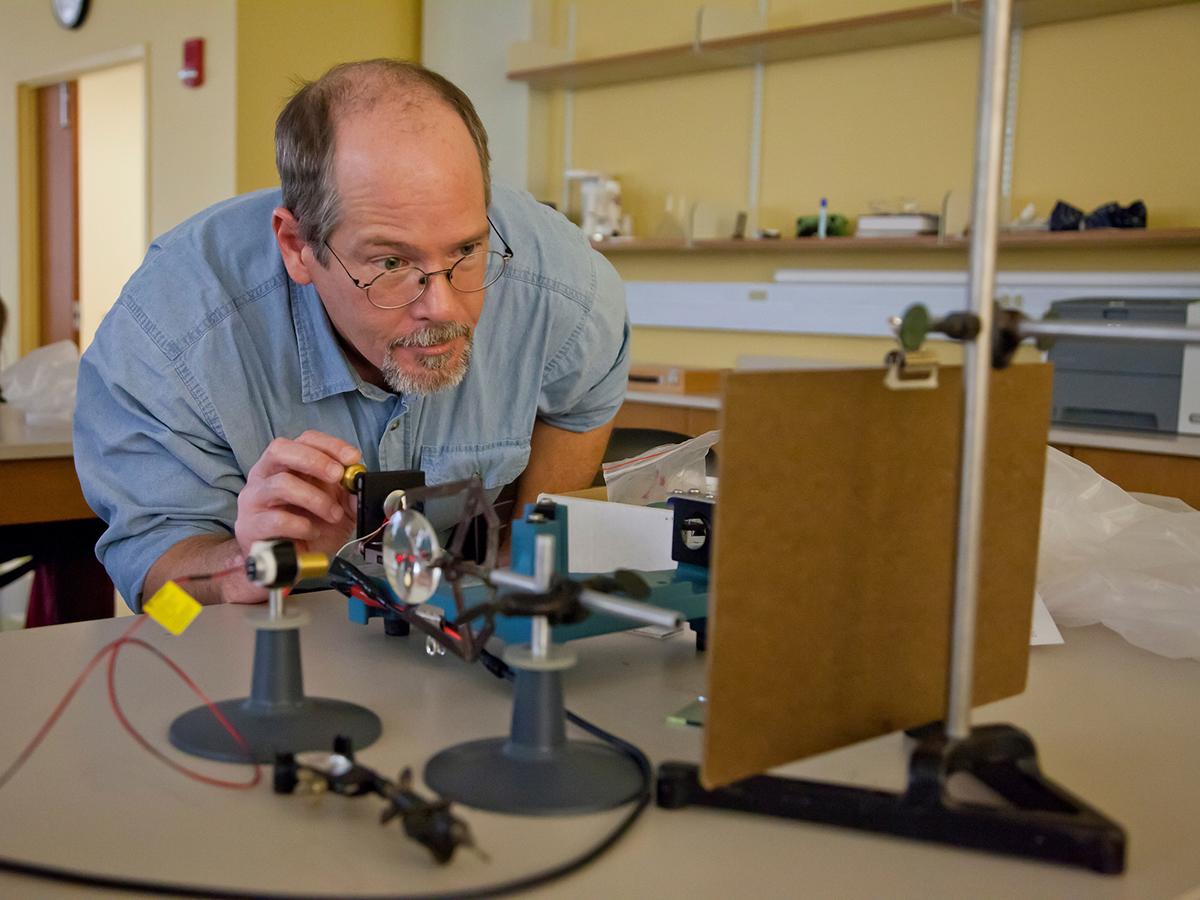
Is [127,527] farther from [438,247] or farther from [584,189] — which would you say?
[584,189]

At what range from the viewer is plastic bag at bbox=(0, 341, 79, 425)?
273 cm

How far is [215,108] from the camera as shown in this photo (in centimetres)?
450

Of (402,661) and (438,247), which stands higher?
(438,247)

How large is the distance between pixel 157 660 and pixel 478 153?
0.70 meters

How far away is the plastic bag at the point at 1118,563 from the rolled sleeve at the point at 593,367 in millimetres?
716

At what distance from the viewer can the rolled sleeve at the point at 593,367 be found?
68.8 inches

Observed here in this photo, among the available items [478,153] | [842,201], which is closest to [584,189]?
[842,201]

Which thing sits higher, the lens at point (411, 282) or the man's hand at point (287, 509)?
the lens at point (411, 282)

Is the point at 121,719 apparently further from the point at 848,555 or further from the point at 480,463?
the point at 480,463

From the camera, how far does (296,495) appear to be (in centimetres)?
109

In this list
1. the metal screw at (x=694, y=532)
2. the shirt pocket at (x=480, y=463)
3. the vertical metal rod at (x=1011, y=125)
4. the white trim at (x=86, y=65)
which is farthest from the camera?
the white trim at (x=86, y=65)

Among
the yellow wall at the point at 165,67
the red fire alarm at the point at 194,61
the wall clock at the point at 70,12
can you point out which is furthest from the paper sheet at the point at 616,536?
the wall clock at the point at 70,12

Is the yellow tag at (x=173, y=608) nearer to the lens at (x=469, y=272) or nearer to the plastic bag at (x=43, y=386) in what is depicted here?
the lens at (x=469, y=272)

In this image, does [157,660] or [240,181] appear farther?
[240,181]
